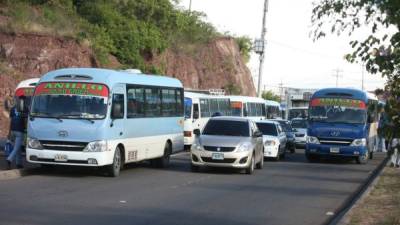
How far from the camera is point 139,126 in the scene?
21094mm

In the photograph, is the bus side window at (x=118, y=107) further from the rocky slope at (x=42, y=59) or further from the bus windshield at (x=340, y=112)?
the rocky slope at (x=42, y=59)

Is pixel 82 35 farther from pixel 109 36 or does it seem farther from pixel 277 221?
pixel 277 221

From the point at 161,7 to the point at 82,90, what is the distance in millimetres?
38251

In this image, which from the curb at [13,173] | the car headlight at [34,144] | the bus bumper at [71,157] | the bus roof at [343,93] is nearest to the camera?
the curb at [13,173]

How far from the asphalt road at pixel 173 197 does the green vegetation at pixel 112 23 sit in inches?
765

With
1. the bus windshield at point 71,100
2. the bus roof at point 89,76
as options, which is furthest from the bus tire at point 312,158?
the bus windshield at point 71,100

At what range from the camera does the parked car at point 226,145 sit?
70.0 feet

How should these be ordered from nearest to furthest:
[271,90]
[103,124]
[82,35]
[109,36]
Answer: [103,124]
[82,35]
[109,36]
[271,90]

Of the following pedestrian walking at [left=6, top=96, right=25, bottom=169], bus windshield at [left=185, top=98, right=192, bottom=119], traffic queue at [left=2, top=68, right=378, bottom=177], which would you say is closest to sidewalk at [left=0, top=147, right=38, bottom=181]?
pedestrian walking at [left=6, top=96, right=25, bottom=169]

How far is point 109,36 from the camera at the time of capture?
4703 cm

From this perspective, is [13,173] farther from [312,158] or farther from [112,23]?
[112,23]

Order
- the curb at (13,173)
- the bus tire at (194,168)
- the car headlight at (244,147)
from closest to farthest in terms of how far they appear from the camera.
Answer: the curb at (13,173) < the car headlight at (244,147) < the bus tire at (194,168)

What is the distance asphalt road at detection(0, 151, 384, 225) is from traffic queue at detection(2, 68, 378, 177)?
2.08 ft

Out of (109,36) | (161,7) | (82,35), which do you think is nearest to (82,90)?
(82,35)
